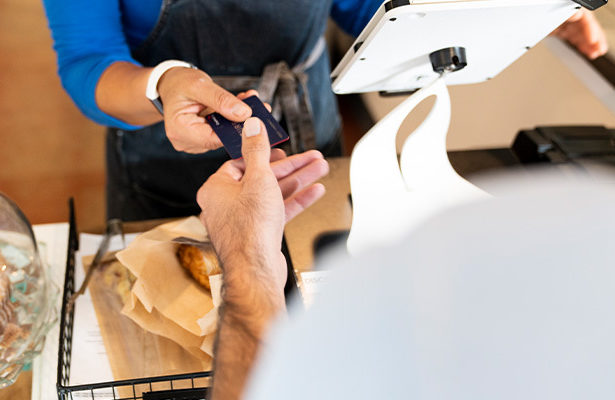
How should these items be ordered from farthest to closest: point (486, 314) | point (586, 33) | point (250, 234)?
point (586, 33), point (250, 234), point (486, 314)

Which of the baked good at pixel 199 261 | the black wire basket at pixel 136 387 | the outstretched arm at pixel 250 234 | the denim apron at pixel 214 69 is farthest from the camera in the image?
the denim apron at pixel 214 69

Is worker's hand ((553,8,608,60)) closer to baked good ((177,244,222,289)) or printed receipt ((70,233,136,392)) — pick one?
baked good ((177,244,222,289))

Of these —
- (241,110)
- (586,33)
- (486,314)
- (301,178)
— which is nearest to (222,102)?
(241,110)

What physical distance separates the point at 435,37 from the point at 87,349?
52cm

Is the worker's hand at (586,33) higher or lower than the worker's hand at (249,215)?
higher

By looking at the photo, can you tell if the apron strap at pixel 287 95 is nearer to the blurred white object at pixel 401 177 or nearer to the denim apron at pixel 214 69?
the denim apron at pixel 214 69

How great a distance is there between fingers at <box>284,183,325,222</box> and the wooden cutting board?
21 cm

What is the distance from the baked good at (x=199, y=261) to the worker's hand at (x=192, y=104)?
138mm

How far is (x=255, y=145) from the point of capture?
0.56 metres

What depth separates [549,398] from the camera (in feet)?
0.86

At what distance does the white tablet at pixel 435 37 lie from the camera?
49cm

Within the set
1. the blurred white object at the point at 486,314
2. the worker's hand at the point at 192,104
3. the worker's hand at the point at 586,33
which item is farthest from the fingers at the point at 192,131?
the worker's hand at the point at 586,33

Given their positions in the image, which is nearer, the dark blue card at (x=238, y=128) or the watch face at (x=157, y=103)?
the dark blue card at (x=238, y=128)

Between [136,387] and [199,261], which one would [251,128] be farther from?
[136,387]
